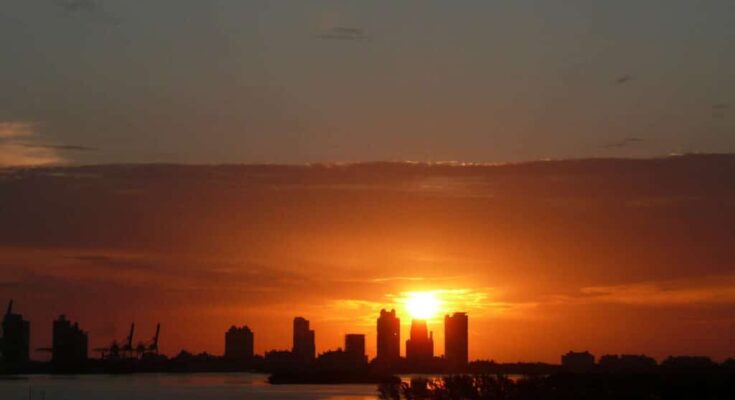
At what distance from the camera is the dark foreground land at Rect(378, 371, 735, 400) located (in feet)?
209

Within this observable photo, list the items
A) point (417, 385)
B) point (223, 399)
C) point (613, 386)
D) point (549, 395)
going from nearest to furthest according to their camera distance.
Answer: point (549, 395) → point (613, 386) → point (417, 385) → point (223, 399)

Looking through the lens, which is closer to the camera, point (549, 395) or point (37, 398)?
point (549, 395)

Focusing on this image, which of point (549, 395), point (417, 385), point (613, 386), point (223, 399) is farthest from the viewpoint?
point (223, 399)

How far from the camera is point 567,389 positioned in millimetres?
67500

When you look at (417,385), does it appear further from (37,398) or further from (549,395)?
(37,398)

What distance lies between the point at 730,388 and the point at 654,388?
431 centimetres

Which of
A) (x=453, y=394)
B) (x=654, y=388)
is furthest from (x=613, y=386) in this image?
(x=453, y=394)

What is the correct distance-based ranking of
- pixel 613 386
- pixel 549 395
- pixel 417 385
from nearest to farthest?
pixel 549 395 → pixel 613 386 → pixel 417 385

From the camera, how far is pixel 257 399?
132 m

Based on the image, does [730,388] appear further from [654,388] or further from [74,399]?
[74,399]

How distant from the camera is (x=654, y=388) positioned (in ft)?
224

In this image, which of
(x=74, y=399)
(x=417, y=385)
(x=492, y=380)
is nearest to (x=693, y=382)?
(x=492, y=380)

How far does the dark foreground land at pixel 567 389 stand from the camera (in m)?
63.7

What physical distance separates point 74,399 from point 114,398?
844cm
